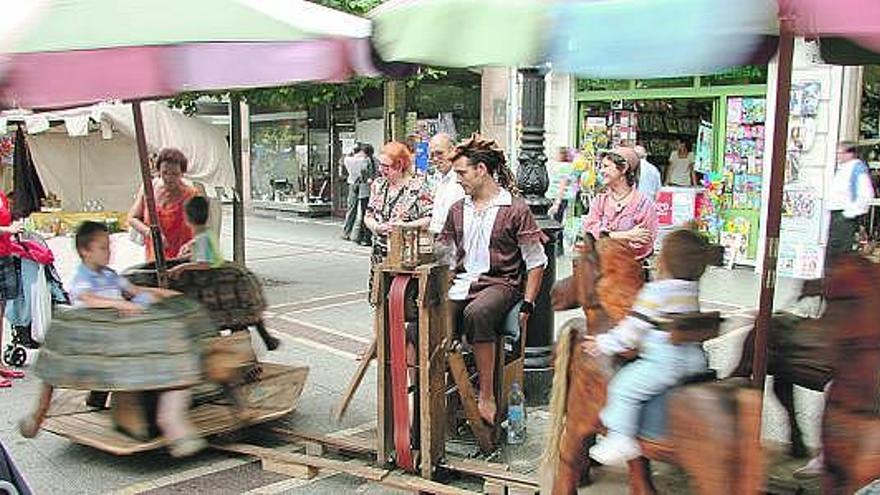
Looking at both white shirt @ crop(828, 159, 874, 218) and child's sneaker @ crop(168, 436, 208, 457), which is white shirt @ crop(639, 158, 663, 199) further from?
child's sneaker @ crop(168, 436, 208, 457)

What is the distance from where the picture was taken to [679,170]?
1227 cm

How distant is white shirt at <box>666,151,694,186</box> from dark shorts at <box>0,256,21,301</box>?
28.8 feet

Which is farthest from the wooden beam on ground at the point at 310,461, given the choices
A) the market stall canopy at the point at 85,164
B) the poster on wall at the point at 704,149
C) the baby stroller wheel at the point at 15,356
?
the market stall canopy at the point at 85,164

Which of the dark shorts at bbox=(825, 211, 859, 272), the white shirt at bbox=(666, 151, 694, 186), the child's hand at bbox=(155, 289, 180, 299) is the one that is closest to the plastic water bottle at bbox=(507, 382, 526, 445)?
the child's hand at bbox=(155, 289, 180, 299)

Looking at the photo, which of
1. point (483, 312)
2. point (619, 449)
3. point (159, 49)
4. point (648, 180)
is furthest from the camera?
point (648, 180)

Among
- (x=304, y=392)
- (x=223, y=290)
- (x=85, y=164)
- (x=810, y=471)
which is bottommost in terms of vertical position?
(x=304, y=392)

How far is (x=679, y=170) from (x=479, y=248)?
26.4 feet

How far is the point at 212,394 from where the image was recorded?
17.2 feet

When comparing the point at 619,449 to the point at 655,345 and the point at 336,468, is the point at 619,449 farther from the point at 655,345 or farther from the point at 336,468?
the point at 336,468

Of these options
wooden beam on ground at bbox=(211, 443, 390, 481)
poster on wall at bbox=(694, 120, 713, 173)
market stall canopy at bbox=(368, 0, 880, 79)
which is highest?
market stall canopy at bbox=(368, 0, 880, 79)

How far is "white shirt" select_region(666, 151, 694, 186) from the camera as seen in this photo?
12.2 metres

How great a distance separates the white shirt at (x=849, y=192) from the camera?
885cm

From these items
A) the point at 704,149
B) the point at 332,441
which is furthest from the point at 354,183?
the point at 332,441

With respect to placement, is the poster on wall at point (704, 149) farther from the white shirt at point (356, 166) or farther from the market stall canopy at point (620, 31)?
the market stall canopy at point (620, 31)
